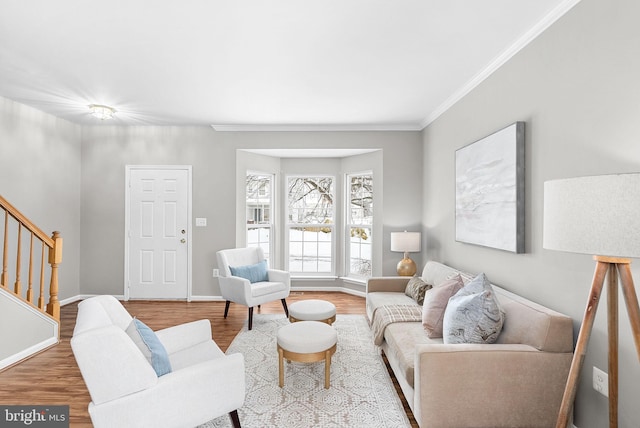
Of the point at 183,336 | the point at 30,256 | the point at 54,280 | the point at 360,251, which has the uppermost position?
the point at 30,256

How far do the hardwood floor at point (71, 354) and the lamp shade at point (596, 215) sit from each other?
59.2 inches

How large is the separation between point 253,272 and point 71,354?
191cm

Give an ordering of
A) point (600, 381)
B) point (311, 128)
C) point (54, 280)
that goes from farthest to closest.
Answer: point (311, 128), point (54, 280), point (600, 381)

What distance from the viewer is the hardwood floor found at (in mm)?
2264

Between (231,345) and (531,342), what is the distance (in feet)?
8.30

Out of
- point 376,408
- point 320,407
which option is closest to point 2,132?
point 320,407

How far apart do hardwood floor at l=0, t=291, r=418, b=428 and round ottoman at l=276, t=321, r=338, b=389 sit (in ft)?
2.01

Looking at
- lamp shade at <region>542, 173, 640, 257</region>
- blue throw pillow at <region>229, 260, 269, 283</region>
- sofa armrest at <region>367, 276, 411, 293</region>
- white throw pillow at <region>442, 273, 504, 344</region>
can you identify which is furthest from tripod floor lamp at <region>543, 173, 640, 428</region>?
blue throw pillow at <region>229, 260, 269, 283</region>

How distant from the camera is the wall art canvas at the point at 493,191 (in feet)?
7.57

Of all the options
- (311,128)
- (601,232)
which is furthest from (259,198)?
(601,232)

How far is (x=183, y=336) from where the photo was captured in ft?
7.12

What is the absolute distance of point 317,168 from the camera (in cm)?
A: 547

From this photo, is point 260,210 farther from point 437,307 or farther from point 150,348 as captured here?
point 150,348

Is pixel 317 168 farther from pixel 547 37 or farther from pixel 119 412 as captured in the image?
pixel 119 412
